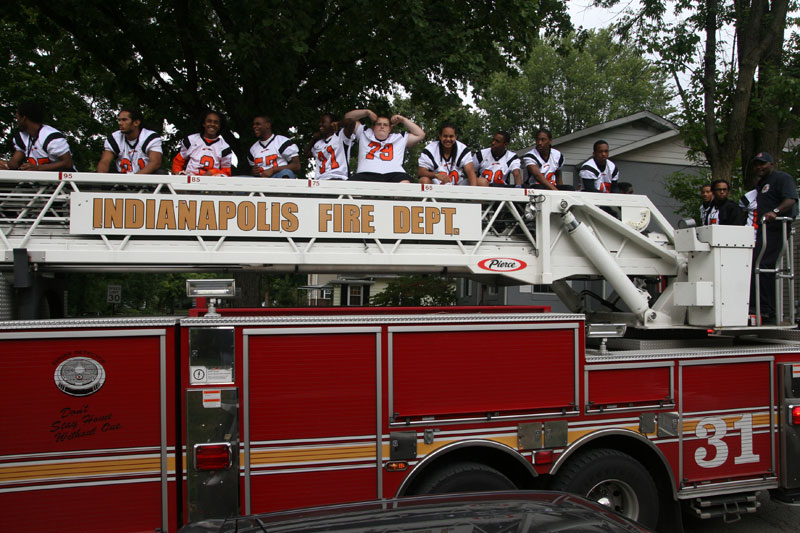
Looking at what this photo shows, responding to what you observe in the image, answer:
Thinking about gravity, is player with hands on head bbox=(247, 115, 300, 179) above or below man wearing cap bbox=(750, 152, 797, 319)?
above

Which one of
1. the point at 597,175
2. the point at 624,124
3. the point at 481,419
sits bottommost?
the point at 481,419

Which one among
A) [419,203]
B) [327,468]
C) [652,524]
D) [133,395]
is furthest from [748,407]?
[133,395]

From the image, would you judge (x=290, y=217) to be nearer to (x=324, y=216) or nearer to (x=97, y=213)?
(x=324, y=216)

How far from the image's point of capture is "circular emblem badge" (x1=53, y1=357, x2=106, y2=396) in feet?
13.5

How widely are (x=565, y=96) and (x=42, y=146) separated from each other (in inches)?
1578

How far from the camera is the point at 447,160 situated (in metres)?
6.56

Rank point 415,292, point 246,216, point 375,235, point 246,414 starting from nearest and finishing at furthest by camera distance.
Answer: point 246,414 → point 246,216 → point 375,235 → point 415,292

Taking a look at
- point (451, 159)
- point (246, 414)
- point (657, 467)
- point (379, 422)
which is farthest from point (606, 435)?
point (451, 159)

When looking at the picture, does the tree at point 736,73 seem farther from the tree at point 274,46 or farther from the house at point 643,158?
the house at point 643,158

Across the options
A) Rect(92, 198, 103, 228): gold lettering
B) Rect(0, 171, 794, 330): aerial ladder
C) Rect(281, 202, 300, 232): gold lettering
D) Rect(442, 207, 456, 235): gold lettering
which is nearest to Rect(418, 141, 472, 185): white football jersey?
Rect(0, 171, 794, 330): aerial ladder

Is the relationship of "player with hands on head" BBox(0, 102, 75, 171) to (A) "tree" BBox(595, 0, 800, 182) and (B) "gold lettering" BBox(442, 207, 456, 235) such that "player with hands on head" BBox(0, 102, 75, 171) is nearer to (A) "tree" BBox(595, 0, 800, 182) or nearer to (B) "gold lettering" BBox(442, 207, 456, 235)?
(B) "gold lettering" BBox(442, 207, 456, 235)

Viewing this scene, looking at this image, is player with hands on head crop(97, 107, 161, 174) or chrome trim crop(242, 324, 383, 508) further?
player with hands on head crop(97, 107, 161, 174)

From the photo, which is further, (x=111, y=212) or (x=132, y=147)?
(x=132, y=147)

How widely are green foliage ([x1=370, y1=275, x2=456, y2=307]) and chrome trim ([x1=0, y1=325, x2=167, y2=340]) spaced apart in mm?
14629
